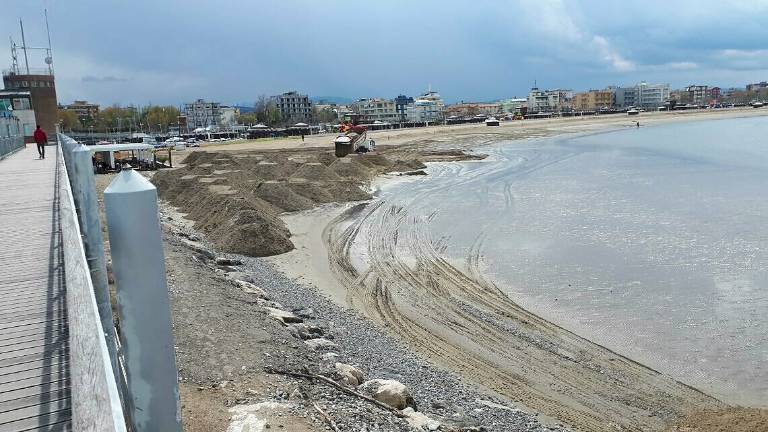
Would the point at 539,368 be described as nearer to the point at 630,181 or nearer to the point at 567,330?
the point at 567,330

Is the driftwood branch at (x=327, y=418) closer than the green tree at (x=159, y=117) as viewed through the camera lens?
Yes

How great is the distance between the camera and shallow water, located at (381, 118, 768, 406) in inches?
497

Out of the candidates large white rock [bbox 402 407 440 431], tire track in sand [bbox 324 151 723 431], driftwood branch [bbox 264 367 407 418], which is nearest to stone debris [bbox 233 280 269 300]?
tire track in sand [bbox 324 151 723 431]

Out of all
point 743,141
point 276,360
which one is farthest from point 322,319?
point 743,141

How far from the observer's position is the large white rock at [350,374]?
8.85 m

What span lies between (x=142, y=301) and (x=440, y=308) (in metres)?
13.0

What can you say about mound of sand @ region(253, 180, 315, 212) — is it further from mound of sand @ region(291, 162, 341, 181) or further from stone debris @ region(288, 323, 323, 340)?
stone debris @ region(288, 323, 323, 340)

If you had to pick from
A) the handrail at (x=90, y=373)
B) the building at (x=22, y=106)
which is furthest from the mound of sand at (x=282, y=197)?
the handrail at (x=90, y=373)

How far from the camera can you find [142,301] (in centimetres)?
238

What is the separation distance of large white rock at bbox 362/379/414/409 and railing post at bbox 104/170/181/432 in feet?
19.8

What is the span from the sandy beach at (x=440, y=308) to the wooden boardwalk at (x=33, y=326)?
24.0ft

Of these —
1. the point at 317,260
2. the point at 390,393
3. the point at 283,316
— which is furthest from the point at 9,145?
the point at 390,393

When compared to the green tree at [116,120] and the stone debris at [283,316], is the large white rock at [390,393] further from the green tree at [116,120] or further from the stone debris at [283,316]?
the green tree at [116,120]

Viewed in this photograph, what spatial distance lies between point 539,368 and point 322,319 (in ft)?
16.6
